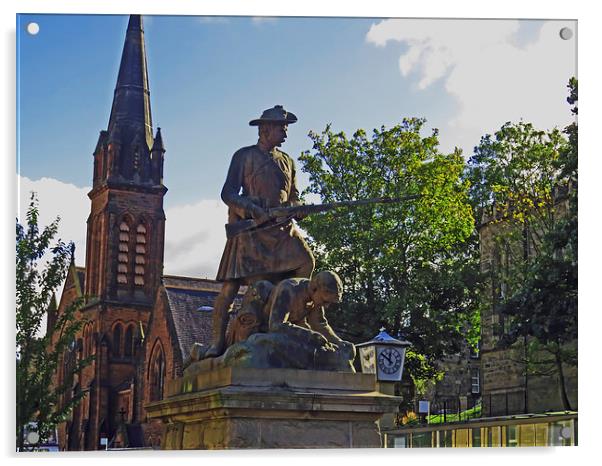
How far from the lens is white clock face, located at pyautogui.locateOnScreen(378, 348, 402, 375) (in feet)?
41.8

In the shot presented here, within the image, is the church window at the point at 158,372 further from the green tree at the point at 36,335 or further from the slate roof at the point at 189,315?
the green tree at the point at 36,335

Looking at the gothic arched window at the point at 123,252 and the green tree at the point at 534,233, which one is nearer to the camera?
the green tree at the point at 534,233

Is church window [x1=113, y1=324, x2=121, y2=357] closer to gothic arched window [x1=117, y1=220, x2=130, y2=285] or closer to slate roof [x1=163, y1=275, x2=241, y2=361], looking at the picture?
gothic arched window [x1=117, y1=220, x2=130, y2=285]

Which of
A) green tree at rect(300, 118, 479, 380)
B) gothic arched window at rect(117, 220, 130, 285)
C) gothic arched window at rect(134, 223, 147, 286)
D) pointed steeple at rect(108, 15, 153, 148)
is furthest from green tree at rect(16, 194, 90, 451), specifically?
gothic arched window at rect(117, 220, 130, 285)

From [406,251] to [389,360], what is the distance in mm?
6500

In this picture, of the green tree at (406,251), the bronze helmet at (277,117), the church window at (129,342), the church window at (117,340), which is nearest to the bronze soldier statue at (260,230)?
the bronze helmet at (277,117)

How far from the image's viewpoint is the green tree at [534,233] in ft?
36.7

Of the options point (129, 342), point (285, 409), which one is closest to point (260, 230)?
point (285, 409)

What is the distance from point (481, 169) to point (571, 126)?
25.4ft

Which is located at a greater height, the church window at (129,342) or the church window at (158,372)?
the church window at (129,342)

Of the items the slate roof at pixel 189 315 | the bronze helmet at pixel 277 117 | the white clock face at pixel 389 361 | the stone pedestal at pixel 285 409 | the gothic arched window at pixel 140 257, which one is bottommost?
the stone pedestal at pixel 285 409

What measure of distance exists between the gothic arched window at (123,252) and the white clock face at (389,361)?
18400 mm
